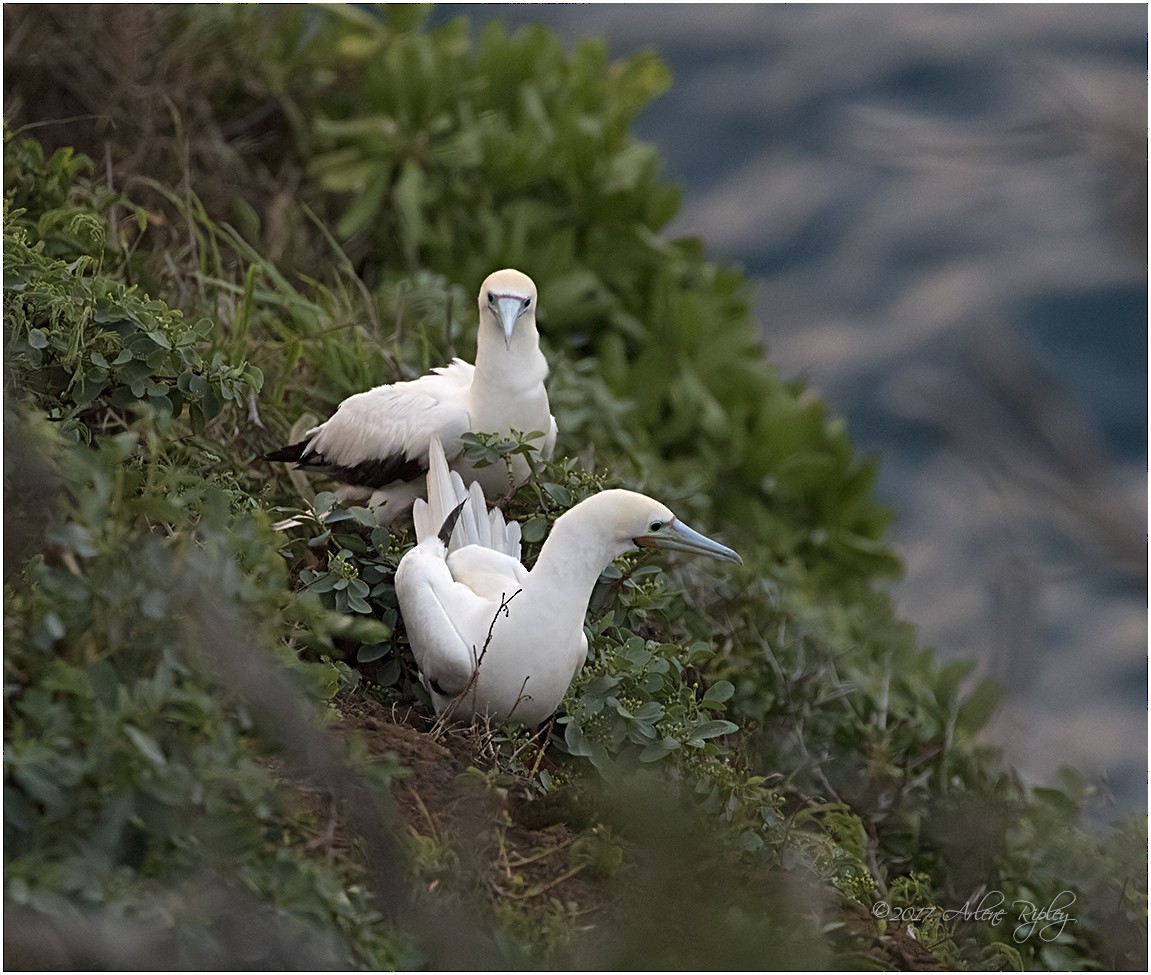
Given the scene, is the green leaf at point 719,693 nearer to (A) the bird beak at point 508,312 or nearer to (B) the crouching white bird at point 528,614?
(B) the crouching white bird at point 528,614

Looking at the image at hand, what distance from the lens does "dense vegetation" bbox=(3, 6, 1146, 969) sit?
8.89 ft

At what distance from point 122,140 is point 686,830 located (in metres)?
5.38

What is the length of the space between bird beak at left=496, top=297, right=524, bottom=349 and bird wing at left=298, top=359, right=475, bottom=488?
11.0 inches

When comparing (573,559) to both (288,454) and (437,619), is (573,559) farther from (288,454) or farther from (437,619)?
(288,454)

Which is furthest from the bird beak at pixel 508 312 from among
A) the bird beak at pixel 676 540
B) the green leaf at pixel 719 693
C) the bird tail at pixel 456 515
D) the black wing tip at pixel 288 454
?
the green leaf at pixel 719 693

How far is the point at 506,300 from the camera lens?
185 inches

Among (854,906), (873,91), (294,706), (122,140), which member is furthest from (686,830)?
(873,91)

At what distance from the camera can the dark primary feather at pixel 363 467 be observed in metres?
4.69

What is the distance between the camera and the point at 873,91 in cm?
1325

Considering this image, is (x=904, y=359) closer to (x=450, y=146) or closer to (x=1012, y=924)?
(x=450, y=146)

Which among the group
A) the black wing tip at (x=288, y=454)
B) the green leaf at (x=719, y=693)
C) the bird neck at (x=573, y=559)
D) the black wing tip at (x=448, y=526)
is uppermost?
the bird neck at (x=573, y=559)

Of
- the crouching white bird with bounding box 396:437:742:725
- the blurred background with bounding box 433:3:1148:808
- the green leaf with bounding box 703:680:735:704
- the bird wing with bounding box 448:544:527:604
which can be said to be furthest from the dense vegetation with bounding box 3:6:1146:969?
the blurred background with bounding box 433:3:1148:808

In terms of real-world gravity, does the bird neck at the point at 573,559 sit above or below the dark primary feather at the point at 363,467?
above

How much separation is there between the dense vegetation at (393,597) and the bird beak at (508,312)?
342 millimetres
